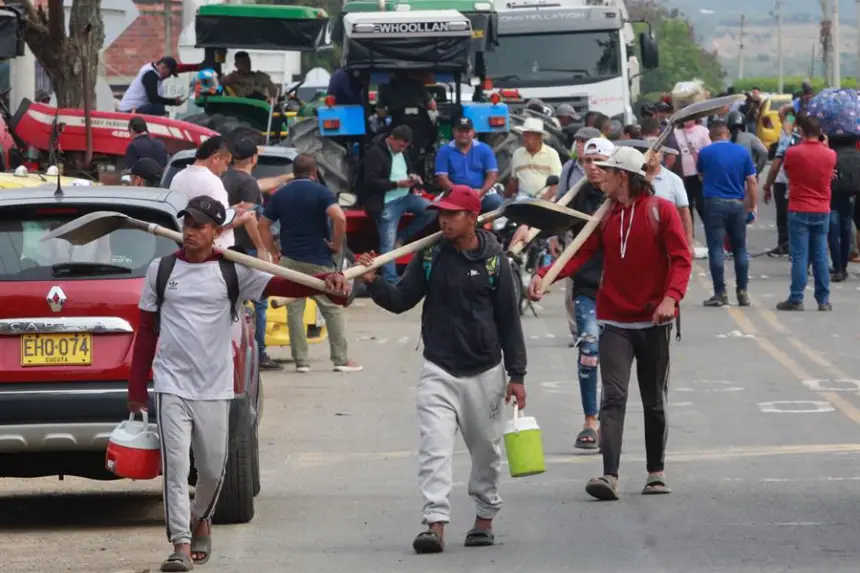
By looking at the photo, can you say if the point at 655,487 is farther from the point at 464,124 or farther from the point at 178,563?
the point at 464,124

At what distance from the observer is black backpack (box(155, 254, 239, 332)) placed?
9.17 meters

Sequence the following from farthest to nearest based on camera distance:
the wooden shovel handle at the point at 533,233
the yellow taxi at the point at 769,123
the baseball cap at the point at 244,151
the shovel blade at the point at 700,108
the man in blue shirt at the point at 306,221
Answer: the yellow taxi at the point at 769,123 < the man in blue shirt at the point at 306,221 < the baseball cap at the point at 244,151 < the shovel blade at the point at 700,108 < the wooden shovel handle at the point at 533,233

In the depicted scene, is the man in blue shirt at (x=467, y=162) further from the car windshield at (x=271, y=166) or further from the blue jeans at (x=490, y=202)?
the car windshield at (x=271, y=166)

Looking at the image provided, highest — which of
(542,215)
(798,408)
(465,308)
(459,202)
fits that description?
(459,202)

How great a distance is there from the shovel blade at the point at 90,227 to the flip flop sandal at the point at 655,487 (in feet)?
10.8

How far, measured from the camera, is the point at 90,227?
9406 mm

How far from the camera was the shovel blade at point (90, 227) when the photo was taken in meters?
9.36

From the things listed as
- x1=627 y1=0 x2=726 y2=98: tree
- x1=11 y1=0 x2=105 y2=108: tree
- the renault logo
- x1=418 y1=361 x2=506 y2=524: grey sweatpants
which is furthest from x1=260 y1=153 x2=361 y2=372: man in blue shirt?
x1=627 y1=0 x2=726 y2=98: tree

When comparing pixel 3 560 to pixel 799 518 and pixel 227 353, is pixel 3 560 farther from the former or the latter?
pixel 799 518

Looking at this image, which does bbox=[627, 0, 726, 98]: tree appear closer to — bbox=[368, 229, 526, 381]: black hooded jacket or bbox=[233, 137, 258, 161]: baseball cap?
bbox=[233, 137, 258, 161]: baseball cap

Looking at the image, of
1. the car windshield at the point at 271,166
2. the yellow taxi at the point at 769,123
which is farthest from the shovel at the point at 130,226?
the yellow taxi at the point at 769,123

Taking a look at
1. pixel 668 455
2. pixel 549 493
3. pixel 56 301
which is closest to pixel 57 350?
pixel 56 301

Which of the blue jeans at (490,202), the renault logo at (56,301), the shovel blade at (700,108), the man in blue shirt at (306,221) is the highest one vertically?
the shovel blade at (700,108)

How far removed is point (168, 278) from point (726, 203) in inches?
536
